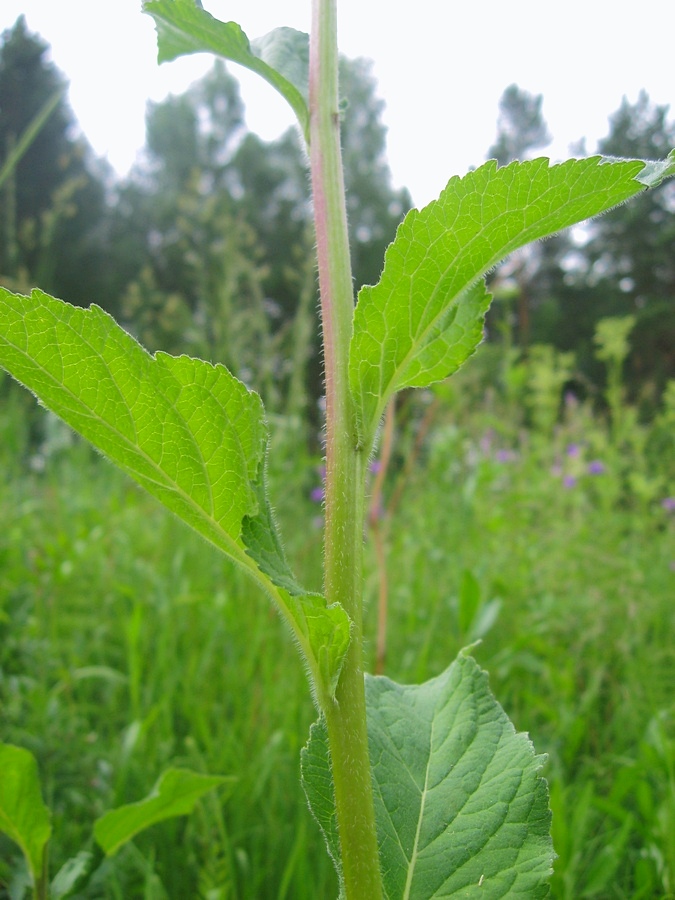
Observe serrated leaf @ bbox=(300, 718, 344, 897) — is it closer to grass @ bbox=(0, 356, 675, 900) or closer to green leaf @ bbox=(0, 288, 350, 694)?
green leaf @ bbox=(0, 288, 350, 694)

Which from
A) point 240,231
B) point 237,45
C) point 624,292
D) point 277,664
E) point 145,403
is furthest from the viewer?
point 624,292

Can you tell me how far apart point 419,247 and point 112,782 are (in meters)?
1.11

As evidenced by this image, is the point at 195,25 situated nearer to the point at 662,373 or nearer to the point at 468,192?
the point at 468,192

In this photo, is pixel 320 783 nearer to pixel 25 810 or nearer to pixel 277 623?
pixel 25 810

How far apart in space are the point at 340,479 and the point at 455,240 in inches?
8.4

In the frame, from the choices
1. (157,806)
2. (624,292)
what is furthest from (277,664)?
(624,292)

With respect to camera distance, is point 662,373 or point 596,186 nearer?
point 596,186

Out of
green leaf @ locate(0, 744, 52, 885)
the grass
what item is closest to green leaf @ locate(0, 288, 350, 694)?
green leaf @ locate(0, 744, 52, 885)

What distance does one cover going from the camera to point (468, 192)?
1.85 ft

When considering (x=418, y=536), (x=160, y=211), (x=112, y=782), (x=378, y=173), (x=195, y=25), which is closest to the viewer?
(x=195, y=25)

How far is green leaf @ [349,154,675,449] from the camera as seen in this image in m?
0.56

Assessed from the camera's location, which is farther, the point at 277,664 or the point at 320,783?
the point at 277,664

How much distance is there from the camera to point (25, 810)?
82 cm

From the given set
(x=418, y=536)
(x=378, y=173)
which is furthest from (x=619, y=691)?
(x=378, y=173)
